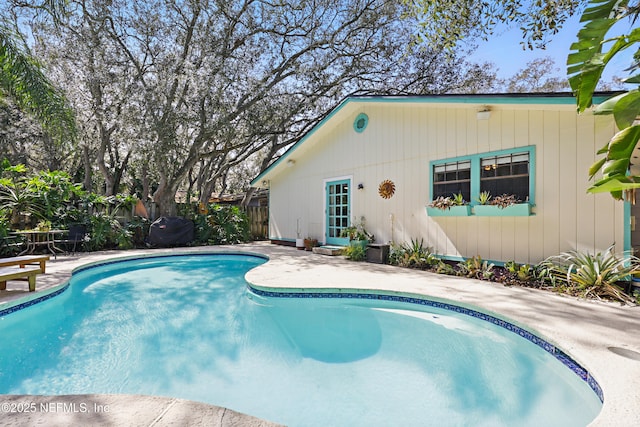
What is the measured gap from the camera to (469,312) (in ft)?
14.7

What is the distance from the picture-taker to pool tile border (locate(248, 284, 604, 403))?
110 inches

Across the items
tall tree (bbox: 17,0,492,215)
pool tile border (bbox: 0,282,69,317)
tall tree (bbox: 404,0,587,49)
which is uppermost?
tall tree (bbox: 17,0,492,215)

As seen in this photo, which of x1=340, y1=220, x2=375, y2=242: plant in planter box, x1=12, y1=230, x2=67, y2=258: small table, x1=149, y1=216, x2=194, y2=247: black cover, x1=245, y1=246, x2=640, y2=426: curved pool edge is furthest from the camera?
x1=149, y1=216, x2=194, y2=247: black cover

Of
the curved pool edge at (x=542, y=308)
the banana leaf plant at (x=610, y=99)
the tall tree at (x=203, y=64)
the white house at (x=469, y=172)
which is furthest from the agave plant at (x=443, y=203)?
the tall tree at (x=203, y=64)

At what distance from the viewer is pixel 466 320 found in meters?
4.45

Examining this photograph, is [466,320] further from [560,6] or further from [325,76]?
[325,76]

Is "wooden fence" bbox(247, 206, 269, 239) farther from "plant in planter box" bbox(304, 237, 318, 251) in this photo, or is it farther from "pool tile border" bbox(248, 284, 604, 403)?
"pool tile border" bbox(248, 284, 604, 403)

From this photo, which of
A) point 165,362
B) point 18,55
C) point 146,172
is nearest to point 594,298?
point 165,362

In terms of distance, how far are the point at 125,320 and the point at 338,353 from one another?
11.2 feet

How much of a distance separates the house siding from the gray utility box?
0.42 meters

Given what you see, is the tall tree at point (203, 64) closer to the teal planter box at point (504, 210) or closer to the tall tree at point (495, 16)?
the tall tree at point (495, 16)

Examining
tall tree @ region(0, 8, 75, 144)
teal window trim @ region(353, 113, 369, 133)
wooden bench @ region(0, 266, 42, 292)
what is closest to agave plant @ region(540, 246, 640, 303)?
teal window trim @ region(353, 113, 369, 133)

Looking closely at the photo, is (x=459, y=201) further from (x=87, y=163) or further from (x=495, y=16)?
(x=87, y=163)

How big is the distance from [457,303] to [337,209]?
6.24 meters
